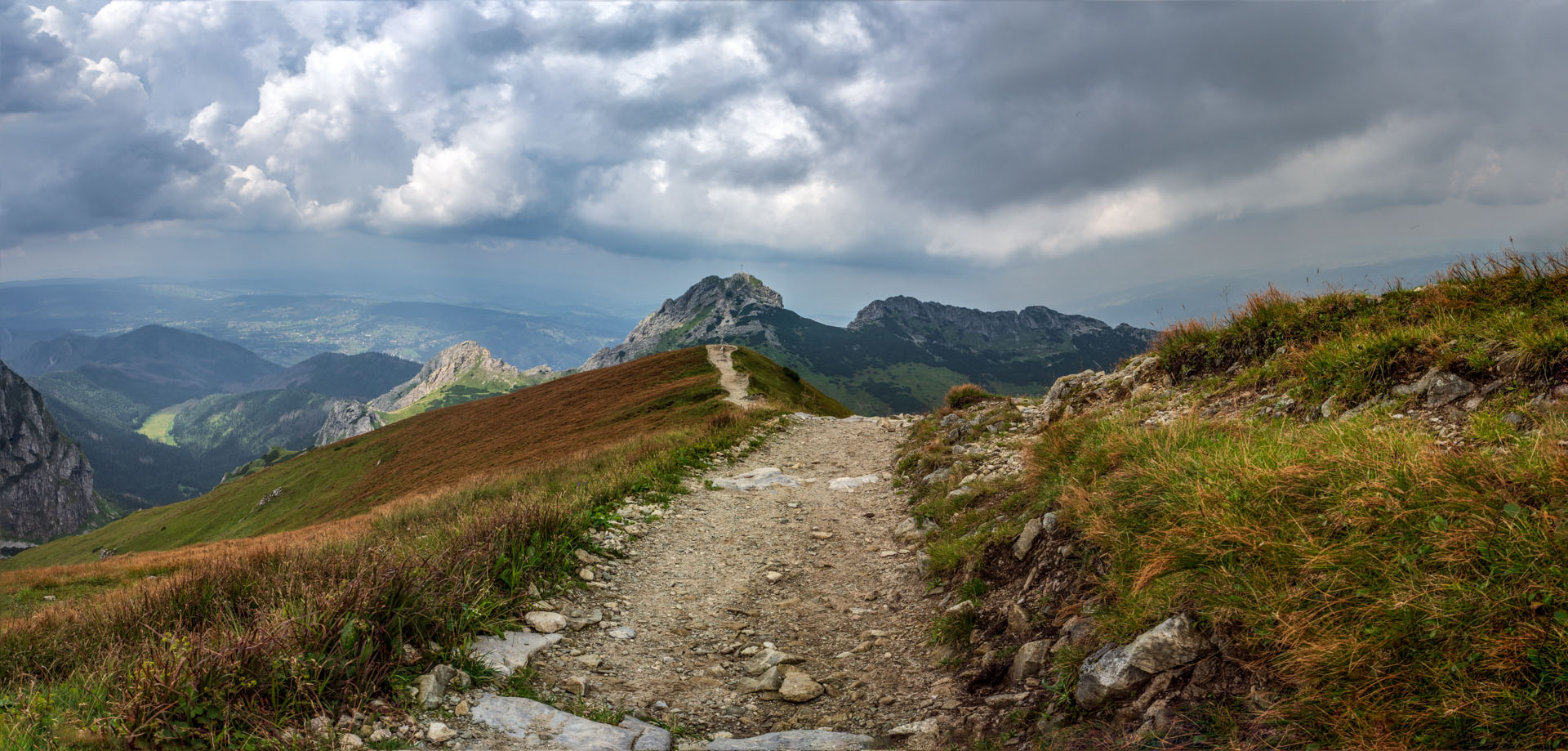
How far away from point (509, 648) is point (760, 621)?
10.7 feet

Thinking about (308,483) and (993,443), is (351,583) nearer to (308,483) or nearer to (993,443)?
(993,443)

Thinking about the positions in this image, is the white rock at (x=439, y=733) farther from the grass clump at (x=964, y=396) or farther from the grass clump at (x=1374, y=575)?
the grass clump at (x=964, y=396)

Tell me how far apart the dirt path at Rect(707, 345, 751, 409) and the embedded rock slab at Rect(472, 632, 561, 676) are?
24.8 metres

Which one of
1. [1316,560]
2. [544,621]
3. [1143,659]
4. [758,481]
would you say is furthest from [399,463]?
[1316,560]

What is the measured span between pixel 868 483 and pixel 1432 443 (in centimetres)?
1286

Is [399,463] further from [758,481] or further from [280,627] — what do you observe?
[280,627]

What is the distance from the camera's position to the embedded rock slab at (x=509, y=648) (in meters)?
6.21

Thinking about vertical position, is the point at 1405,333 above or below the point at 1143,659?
above

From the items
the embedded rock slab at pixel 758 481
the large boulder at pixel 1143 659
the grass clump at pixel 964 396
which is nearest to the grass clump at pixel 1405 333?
the large boulder at pixel 1143 659

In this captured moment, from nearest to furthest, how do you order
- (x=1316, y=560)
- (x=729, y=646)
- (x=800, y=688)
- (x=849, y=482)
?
(x=1316, y=560) → (x=800, y=688) → (x=729, y=646) → (x=849, y=482)

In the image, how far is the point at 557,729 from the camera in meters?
5.24

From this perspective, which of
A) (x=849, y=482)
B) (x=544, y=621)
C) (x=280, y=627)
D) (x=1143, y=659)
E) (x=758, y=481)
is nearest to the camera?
(x=1143, y=659)

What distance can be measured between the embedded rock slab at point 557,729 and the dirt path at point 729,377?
26.2 metres

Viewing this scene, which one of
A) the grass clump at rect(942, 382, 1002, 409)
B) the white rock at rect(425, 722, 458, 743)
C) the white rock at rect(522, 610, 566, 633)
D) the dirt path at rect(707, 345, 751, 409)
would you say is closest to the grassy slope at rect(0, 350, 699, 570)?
the dirt path at rect(707, 345, 751, 409)
